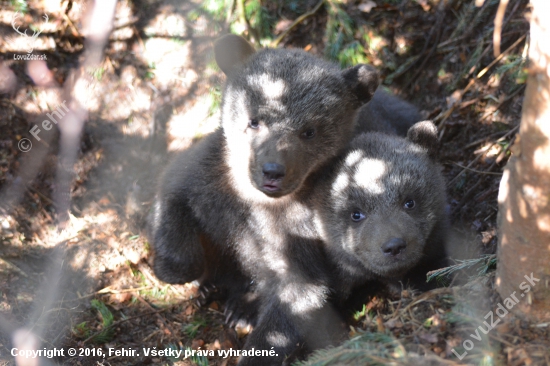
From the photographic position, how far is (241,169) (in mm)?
5117

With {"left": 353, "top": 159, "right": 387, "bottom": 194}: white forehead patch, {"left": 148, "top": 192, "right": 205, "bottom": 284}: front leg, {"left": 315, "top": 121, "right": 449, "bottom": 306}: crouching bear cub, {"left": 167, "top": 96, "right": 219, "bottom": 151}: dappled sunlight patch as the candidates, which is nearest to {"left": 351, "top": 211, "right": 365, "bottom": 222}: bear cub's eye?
{"left": 315, "top": 121, "right": 449, "bottom": 306}: crouching bear cub

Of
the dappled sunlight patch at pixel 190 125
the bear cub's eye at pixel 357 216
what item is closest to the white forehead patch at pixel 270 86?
the bear cub's eye at pixel 357 216

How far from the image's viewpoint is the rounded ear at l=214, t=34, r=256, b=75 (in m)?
5.37

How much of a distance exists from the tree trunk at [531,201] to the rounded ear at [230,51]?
297 cm

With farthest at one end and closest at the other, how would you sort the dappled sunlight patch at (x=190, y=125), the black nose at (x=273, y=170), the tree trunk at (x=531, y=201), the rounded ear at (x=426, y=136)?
the dappled sunlight patch at (x=190, y=125) → the rounded ear at (x=426, y=136) → the black nose at (x=273, y=170) → the tree trunk at (x=531, y=201)

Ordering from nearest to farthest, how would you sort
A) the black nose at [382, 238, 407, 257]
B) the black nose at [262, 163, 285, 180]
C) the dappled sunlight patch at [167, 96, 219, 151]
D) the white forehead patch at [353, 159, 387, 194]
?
the black nose at [382, 238, 407, 257] < the black nose at [262, 163, 285, 180] < the white forehead patch at [353, 159, 387, 194] < the dappled sunlight patch at [167, 96, 219, 151]

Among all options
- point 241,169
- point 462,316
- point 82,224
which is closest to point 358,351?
point 462,316

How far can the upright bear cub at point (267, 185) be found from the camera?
4859 millimetres

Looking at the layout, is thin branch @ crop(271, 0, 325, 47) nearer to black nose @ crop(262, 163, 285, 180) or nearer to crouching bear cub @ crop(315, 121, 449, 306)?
crouching bear cub @ crop(315, 121, 449, 306)

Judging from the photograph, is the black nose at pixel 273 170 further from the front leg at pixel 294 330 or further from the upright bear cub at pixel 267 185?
the front leg at pixel 294 330

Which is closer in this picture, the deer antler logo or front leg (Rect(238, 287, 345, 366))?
front leg (Rect(238, 287, 345, 366))

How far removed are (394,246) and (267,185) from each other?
3.84 feet

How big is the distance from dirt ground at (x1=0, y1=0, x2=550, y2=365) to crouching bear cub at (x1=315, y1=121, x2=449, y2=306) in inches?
13.0

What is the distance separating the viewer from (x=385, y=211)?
462 cm
